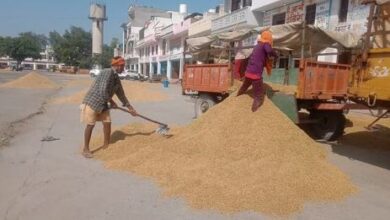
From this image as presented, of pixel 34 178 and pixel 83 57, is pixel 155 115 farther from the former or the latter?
pixel 83 57

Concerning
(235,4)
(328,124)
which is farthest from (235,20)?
(328,124)

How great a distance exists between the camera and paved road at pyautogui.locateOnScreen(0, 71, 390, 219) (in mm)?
4379

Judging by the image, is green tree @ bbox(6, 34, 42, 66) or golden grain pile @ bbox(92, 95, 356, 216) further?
green tree @ bbox(6, 34, 42, 66)

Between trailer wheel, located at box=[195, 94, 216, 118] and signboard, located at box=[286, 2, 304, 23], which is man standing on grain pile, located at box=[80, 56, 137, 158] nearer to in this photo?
trailer wheel, located at box=[195, 94, 216, 118]

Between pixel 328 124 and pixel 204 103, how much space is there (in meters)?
3.86

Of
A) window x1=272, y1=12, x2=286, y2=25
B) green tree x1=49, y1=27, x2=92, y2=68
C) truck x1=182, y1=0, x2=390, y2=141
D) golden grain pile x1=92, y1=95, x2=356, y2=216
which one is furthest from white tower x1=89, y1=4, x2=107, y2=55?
golden grain pile x1=92, y1=95, x2=356, y2=216

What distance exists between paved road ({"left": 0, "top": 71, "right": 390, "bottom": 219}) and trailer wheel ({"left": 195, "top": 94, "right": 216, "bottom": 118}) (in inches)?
175

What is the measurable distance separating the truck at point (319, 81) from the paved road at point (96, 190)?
1248 millimetres

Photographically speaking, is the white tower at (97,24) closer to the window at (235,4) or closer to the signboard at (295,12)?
the window at (235,4)

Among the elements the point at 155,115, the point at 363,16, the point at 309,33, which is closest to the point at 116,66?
the point at 309,33

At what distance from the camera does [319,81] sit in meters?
8.66

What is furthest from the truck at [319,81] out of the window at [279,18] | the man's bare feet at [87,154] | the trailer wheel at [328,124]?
the window at [279,18]

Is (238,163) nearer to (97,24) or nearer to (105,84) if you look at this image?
(105,84)

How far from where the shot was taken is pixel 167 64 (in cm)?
5288
